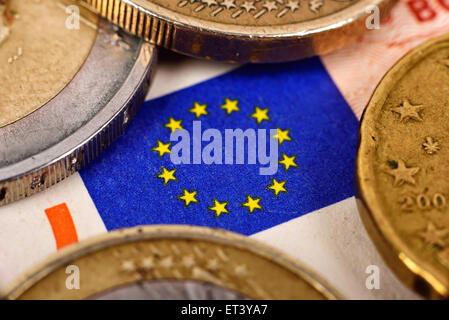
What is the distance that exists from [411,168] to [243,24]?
59 cm

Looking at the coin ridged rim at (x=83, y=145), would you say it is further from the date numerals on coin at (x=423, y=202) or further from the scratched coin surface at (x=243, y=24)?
the date numerals on coin at (x=423, y=202)

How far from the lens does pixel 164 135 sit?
70.7 inches

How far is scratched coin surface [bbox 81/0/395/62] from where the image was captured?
5.55ft

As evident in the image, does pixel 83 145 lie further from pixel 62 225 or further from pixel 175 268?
pixel 175 268

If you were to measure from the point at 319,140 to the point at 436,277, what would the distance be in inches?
22.1

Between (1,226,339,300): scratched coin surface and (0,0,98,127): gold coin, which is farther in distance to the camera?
(0,0,98,127): gold coin

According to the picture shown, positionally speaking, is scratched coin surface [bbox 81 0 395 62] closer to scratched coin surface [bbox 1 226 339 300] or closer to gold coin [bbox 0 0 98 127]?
gold coin [bbox 0 0 98 127]

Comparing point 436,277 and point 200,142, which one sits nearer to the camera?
point 436,277

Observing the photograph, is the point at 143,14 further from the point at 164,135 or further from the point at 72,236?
the point at 72,236

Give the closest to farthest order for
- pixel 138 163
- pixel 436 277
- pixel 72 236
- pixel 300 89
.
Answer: pixel 436 277 < pixel 72 236 < pixel 138 163 < pixel 300 89

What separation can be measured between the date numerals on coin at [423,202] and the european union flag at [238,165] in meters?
0.24

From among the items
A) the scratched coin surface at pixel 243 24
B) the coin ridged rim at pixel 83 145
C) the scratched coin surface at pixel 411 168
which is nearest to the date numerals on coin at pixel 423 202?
the scratched coin surface at pixel 411 168

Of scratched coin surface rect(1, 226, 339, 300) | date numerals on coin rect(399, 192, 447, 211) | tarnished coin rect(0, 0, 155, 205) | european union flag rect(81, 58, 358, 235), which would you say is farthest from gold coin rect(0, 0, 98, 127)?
date numerals on coin rect(399, 192, 447, 211)

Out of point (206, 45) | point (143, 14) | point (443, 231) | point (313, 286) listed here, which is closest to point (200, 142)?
point (206, 45)
